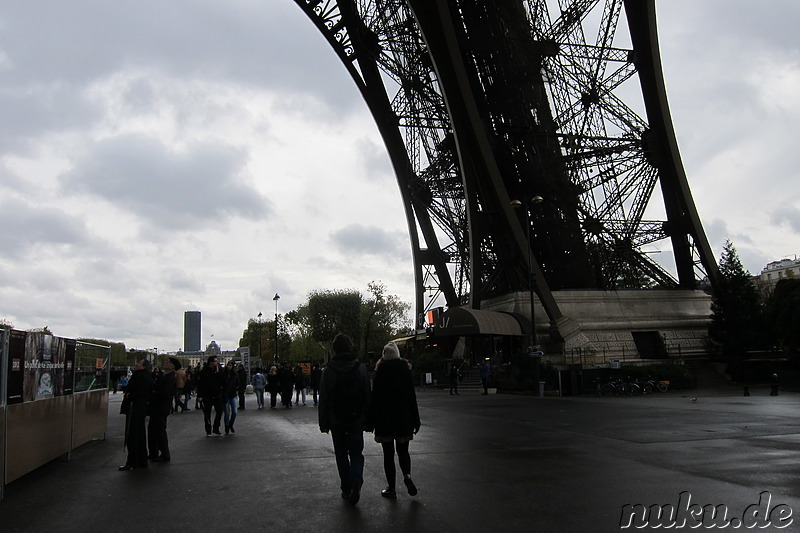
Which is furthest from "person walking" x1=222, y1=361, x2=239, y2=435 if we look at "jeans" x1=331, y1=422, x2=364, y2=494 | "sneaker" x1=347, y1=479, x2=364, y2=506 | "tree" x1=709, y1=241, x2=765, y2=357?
"tree" x1=709, y1=241, x2=765, y2=357

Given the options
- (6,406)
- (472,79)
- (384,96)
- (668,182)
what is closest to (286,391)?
(6,406)

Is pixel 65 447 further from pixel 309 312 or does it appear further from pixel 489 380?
pixel 309 312

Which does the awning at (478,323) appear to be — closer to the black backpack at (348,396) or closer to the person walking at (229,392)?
the person walking at (229,392)

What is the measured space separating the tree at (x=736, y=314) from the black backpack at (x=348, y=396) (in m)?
32.4

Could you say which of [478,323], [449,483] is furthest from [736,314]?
[449,483]

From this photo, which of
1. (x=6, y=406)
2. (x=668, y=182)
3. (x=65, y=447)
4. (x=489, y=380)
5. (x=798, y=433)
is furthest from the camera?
(x=668, y=182)

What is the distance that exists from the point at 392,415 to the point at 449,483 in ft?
4.64

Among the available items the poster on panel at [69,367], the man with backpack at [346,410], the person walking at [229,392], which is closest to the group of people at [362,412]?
the man with backpack at [346,410]

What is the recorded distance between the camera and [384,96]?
161 feet

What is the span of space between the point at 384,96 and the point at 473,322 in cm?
2184

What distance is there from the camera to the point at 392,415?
692 centimetres

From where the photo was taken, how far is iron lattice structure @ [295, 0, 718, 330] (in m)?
35.2

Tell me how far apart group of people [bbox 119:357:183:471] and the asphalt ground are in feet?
1.10

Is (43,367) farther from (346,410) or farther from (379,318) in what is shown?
(379,318)
